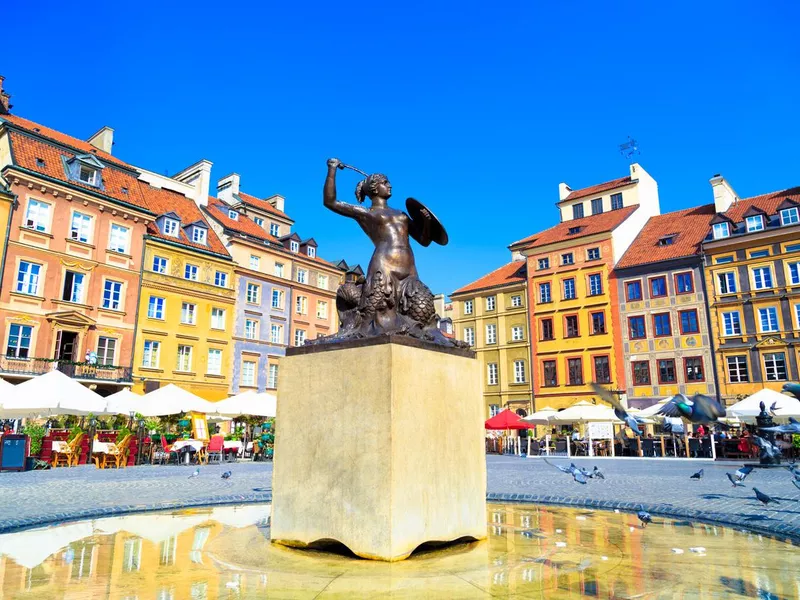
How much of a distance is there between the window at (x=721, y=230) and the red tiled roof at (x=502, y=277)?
12.8 metres

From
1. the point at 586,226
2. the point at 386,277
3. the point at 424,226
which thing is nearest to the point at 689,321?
the point at 586,226

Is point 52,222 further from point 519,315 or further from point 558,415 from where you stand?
point 519,315

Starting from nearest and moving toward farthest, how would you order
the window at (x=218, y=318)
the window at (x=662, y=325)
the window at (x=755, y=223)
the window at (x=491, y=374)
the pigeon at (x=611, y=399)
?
the pigeon at (x=611, y=399) < the window at (x=755, y=223) < the window at (x=662, y=325) < the window at (x=218, y=318) < the window at (x=491, y=374)

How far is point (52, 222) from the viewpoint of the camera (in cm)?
3102

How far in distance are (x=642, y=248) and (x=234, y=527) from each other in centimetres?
3899

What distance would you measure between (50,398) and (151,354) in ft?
52.3

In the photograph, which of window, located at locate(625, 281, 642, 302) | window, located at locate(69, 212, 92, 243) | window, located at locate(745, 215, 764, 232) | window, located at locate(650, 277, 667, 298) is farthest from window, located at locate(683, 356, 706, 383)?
window, located at locate(69, 212, 92, 243)

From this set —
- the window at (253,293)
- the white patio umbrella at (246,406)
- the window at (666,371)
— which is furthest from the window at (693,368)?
the window at (253,293)

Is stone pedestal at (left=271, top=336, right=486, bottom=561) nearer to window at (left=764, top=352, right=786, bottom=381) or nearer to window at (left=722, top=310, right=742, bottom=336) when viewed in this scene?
window at (left=764, top=352, right=786, bottom=381)

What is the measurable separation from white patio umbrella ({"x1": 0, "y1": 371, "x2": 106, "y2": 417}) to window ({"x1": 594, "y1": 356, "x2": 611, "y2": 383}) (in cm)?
2974

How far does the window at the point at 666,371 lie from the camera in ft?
121

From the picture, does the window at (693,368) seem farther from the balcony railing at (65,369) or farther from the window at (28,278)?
the window at (28,278)


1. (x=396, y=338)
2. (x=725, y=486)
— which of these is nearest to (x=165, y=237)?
(x=725, y=486)

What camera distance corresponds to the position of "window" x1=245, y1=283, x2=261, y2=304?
4041cm
